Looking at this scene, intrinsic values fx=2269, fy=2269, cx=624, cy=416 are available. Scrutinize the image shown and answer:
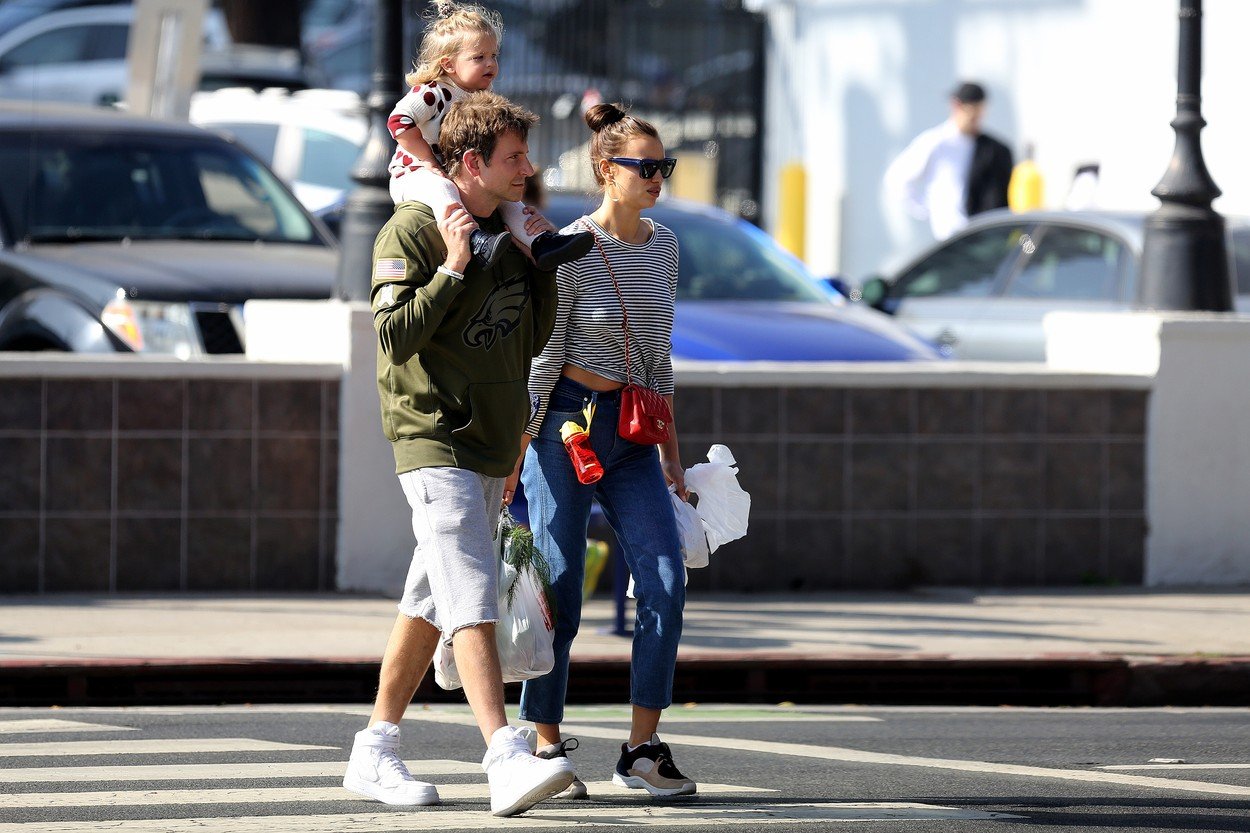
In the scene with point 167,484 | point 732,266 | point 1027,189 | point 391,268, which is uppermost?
point 1027,189

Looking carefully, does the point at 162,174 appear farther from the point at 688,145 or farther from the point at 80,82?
A: the point at 80,82

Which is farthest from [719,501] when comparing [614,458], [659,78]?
[659,78]

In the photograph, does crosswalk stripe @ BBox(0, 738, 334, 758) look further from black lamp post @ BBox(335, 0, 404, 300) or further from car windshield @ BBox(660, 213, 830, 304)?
car windshield @ BBox(660, 213, 830, 304)

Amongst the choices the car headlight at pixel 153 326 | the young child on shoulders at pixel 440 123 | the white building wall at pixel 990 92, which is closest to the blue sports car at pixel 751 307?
the car headlight at pixel 153 326

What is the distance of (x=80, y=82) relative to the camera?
25203 mm

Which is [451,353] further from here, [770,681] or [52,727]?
A: [770,681]

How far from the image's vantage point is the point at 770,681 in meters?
8.73

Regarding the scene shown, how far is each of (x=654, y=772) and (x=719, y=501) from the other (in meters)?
0.82

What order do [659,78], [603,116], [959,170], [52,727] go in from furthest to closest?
1. [659,78]
2. [959,170]
3. [52,727]
4. [603,116]

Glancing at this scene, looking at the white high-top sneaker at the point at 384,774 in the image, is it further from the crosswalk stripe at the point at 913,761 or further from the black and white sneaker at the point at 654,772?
the crosswalk stripe at the point at 913,761

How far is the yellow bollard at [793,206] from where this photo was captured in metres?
23.4

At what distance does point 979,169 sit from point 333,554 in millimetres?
7605

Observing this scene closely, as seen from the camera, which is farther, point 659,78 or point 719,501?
point 659,78

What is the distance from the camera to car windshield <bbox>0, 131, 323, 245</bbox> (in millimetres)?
12180
